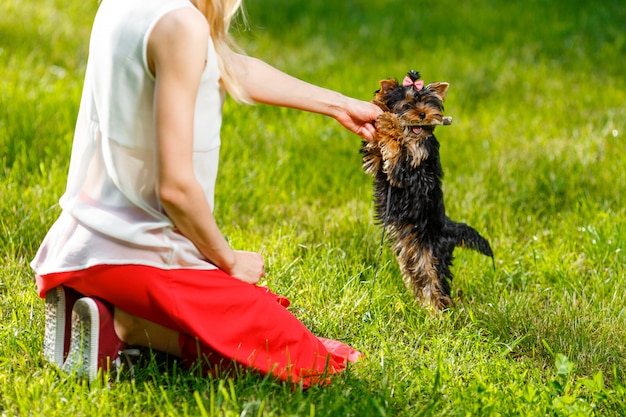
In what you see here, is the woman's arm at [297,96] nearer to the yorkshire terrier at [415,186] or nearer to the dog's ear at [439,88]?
the yorkshire terrier at [415,186]

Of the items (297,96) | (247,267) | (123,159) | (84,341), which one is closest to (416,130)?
(297,96)

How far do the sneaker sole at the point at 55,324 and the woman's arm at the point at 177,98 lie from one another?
1.79 feet

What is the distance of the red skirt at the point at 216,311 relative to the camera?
2.71 meters

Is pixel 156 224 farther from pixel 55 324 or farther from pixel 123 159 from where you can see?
pixel 55 324

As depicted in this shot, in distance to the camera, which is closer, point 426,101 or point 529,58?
point 426,101

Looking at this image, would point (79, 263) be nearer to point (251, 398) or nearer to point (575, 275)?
point (251, 398)

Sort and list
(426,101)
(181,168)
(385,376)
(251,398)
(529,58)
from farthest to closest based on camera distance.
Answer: (529,58) → (426,101) → (385,376) → (251,398) → (181,168)

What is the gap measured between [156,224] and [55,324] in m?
0.54

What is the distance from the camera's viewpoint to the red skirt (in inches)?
107

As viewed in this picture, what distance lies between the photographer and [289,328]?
2902 millimetres

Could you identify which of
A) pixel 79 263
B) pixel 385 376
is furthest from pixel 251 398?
pixel 79 263

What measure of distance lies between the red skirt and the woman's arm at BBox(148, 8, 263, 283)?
0.81ft

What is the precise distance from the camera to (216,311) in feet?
9.10

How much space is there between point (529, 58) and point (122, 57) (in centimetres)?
520
